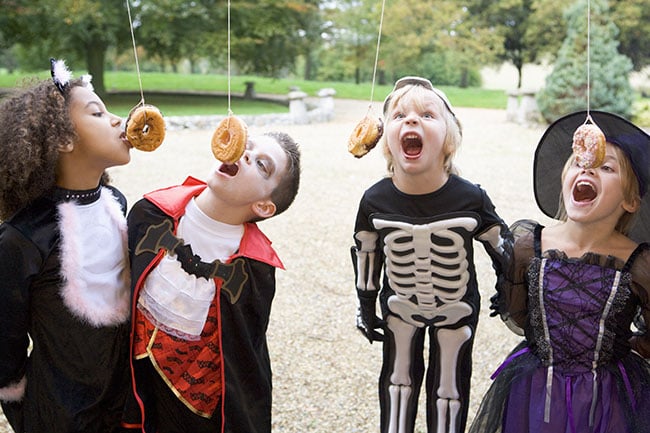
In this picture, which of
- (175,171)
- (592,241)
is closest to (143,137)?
(592,241)

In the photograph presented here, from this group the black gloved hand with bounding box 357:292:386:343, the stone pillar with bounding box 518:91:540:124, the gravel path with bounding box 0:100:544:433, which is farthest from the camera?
the stone pillar with bounding box 518:91:540:124

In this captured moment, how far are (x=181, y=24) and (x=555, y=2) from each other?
1071cm

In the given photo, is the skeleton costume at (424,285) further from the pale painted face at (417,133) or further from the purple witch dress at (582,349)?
the purple witch dress at (582,349)

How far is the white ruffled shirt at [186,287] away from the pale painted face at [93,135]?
31 centimetres

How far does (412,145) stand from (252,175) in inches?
21.9

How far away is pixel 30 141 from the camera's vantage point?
1.89 m

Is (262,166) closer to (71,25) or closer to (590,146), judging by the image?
(590,146)

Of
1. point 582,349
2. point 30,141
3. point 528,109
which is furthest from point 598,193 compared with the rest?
point 528,109

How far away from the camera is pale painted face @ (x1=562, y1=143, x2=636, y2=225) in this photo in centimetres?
195

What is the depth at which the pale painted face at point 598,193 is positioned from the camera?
1.95 m

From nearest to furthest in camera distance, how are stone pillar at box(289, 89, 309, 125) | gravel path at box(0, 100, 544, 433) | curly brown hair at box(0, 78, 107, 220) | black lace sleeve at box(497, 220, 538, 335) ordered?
curly brown hair at box(0, 78, 107, 220), black lace sleeve at box(497, 220, 538, 335), gravel path at box(0, 100, 544, 433), stone pillar at box(289, 89, 309, 125)

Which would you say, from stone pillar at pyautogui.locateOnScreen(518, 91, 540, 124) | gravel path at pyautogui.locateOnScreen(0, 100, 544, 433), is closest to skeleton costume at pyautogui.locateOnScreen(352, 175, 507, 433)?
gravel path at pyautogui.locateOnScreen(0, 100, 544, 433)

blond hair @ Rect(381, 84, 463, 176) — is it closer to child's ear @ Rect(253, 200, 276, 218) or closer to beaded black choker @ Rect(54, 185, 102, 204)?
child's ear @ Rect(253, 200, 276, 218)

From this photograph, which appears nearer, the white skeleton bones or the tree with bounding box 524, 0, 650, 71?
the white skeleton bones
